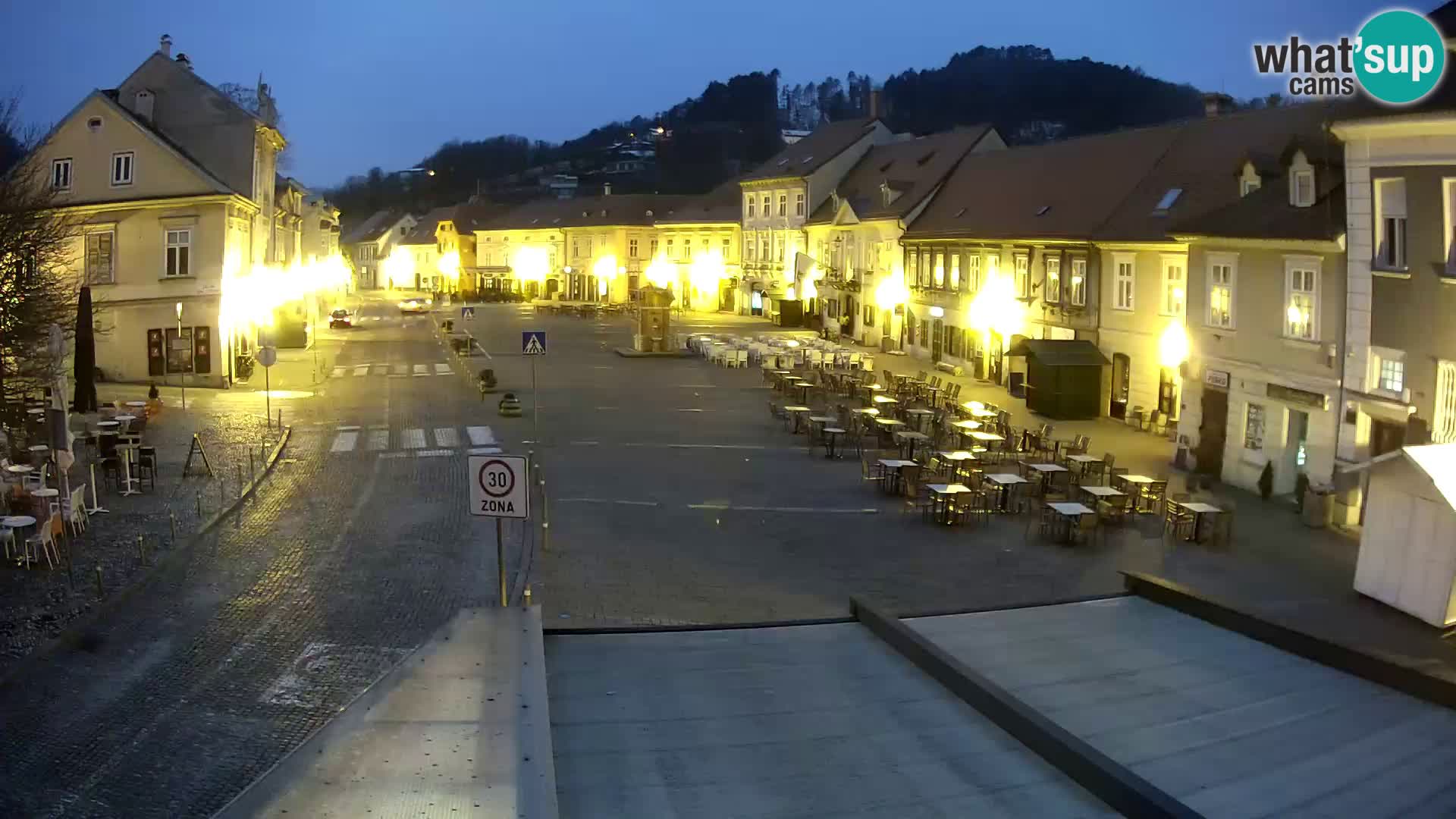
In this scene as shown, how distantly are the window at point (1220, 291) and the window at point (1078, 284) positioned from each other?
1040cm

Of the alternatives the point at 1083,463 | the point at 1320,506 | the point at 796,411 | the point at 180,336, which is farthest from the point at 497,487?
the point at 180,336

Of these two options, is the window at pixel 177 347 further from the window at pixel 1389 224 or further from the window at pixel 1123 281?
the window at pixel 1389 224

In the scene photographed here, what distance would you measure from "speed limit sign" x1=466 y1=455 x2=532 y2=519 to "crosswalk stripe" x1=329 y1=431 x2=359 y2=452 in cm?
1755

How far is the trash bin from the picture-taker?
2142 cm

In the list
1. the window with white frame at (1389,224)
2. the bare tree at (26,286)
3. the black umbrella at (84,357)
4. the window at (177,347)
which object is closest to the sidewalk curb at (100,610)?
the bare tree at (26,286)

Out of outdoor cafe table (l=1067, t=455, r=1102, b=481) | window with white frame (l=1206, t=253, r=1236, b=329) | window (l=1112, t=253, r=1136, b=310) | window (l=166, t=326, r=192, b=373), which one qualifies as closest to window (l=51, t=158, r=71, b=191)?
window (l=166, t=326, r=192, b=373)

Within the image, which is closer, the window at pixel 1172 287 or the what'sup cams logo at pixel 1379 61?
the what'sup cams logo at pixel 1379 61

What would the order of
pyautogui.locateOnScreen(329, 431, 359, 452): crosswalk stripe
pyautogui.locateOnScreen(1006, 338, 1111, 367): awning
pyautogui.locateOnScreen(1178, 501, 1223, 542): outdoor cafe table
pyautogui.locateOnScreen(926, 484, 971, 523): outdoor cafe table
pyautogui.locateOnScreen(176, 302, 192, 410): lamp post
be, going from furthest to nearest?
pyautogui.locateOnScreen(176, 302, 192, 410): lamp post
pyautogui.locateOnScreen(1006, 338, 1111, 367): awning
pyautogui.locateOnScreen(329, 431, 359, 452): crosswalk stripe
pyautogui.locateOnScreen(926, 484, 971, 523): outdoor cafe table
pyautogui.locateOnScreen(1178, 501, 1223, 542): outdoor cafe table

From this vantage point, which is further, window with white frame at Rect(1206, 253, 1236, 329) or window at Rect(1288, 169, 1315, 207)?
window with white frame at Rect(1206, 253, 1236, 329)

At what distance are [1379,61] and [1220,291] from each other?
6756mm

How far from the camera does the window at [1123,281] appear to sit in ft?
113

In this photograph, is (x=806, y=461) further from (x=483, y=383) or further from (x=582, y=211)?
(x=582, y=211)

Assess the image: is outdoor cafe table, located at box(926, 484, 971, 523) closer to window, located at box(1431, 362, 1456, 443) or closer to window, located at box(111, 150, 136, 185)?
window, located at box(1431, 362, 1456, 443)

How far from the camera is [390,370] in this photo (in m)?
48.7
